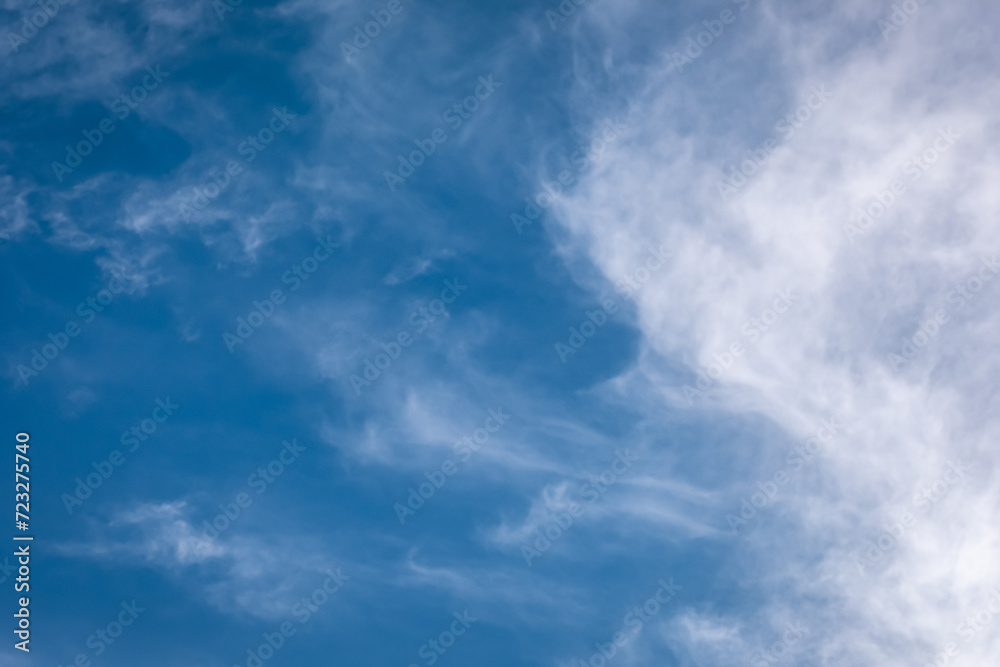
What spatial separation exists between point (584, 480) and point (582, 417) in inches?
189

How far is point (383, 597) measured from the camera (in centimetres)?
6081

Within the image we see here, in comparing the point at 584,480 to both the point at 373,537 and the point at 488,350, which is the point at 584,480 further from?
the point at 373,537
